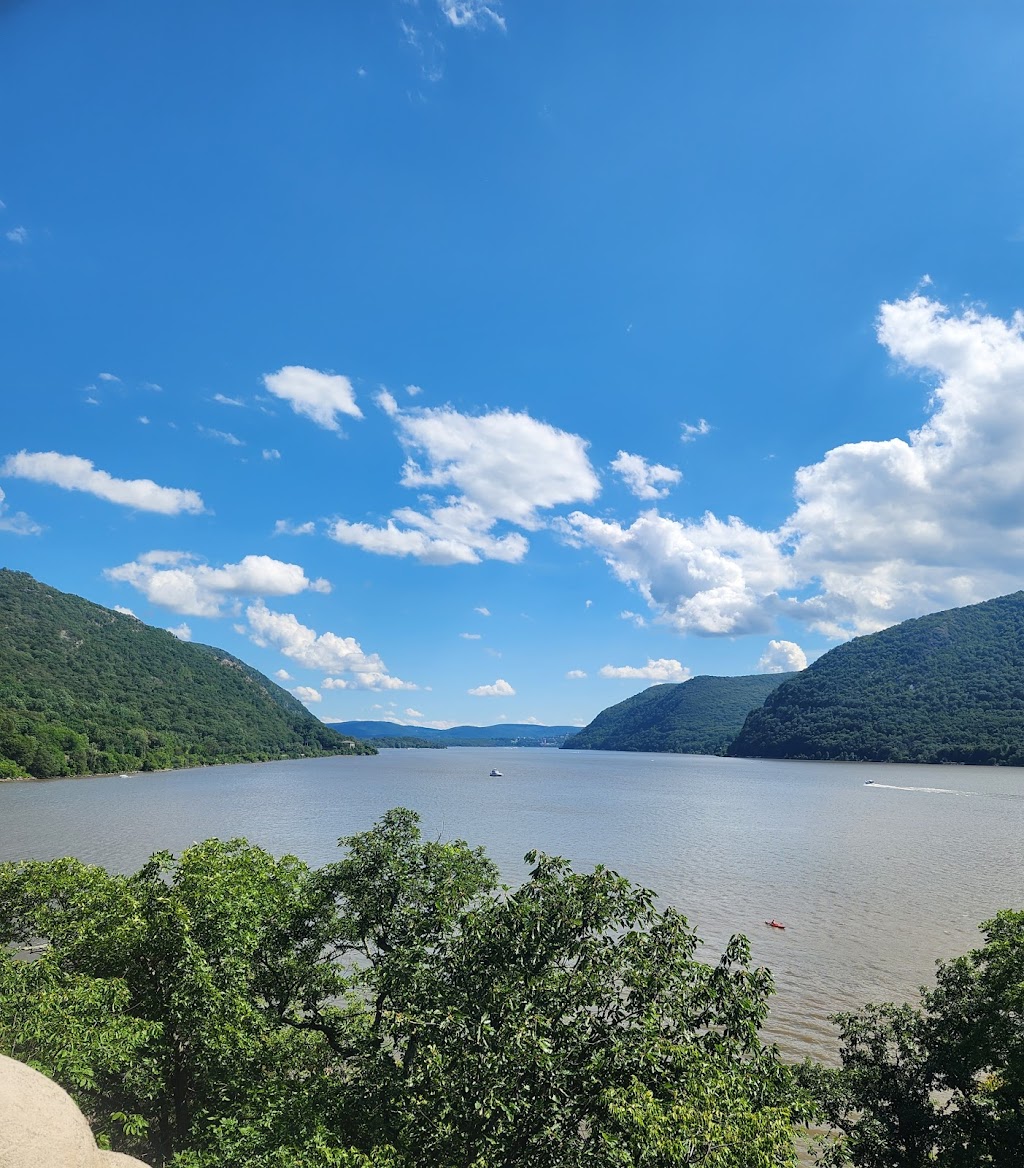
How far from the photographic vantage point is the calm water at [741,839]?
131ft

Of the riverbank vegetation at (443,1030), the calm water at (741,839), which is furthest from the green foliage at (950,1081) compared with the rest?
the calm water at (741,839)

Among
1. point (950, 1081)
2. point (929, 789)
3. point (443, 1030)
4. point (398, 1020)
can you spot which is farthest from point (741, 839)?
point (929, 789)

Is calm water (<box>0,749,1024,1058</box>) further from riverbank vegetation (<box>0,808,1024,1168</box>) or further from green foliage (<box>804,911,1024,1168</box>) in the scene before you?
riverbank vegetation (<box>0,808,1024,1168</box>)

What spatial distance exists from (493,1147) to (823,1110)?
40.0 feet

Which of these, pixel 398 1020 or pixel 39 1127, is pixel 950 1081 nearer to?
pixel 398 1020

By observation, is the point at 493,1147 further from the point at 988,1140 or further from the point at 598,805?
the point at 598,805

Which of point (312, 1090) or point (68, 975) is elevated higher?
point (68, 975)

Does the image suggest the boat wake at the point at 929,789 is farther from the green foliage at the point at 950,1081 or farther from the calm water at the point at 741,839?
the green foliage at the point at 950,1081

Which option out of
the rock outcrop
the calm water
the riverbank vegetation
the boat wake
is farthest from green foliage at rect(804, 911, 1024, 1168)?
the boat wake

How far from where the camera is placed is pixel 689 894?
51.0 meters

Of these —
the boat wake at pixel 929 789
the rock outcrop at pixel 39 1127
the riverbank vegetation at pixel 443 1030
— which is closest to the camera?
the rock outcrop at pixel 39 1127

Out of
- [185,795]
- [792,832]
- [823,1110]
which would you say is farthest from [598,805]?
[823,1110]

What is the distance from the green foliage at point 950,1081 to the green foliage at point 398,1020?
473 centimetres

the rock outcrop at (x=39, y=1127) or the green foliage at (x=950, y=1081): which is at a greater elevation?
the rock outcrop at (x=39, y=1127)
